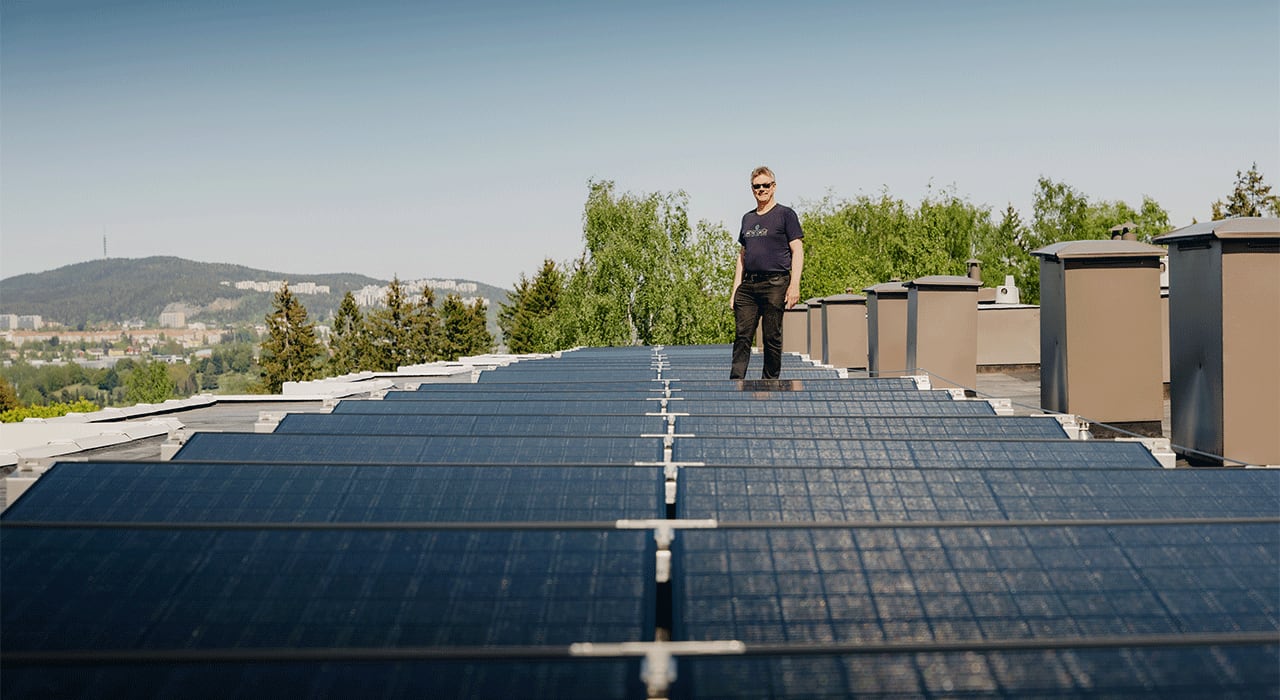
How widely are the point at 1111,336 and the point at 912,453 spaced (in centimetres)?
599

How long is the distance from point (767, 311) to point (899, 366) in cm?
944

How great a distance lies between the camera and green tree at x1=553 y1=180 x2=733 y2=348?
63.8 metres

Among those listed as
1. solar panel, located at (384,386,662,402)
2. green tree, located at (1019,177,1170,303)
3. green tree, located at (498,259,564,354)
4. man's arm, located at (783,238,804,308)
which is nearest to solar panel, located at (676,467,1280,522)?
solar panel, located at (384,386,662,402)

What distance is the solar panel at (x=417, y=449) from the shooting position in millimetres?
6117

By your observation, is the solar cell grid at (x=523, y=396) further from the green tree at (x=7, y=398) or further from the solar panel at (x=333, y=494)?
the green tree at (x=7, y=398)

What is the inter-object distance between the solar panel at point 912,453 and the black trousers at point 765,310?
16.0ft

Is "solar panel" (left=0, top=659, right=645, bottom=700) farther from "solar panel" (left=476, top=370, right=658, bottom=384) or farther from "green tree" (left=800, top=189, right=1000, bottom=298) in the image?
"green tree" (left=800, top=189, right=1000, bottom=298)

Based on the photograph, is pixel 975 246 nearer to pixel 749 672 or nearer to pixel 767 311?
pixel 767 311

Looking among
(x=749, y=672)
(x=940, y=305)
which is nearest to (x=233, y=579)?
(x=749, y=672)

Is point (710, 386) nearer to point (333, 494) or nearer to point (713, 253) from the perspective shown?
point (333, 494)

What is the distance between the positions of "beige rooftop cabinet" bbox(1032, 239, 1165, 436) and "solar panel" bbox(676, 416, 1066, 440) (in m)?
3.54

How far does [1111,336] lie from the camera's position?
11.1 meters

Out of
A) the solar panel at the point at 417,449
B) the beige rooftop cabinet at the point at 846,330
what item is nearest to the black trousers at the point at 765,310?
the solar panel at the point at 417,449

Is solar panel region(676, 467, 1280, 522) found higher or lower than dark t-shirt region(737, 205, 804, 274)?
lower
